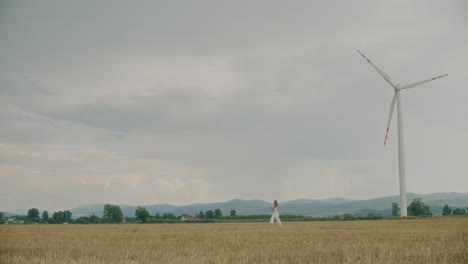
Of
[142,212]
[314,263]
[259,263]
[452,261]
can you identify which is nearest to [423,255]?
[452,261]

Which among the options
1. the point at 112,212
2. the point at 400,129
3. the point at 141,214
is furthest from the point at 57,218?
the point at 400,129

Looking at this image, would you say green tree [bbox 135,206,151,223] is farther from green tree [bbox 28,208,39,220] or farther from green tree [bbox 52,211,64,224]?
green tree [bbox 28,208,39,220]

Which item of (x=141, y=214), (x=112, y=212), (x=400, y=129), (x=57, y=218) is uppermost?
(x=400, y=129)

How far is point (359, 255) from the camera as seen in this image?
28.6 feet

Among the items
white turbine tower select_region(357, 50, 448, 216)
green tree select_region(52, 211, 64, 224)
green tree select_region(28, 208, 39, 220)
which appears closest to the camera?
white turbine tower select_region(357, 50, 448, 216)

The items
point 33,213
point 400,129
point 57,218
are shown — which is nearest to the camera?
point 400,129

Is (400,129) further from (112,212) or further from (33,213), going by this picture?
(33,213)

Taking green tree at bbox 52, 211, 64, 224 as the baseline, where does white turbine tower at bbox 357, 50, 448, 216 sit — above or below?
above

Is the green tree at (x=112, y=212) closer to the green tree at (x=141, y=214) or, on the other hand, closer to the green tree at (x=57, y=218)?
the green tree at (x=57, y=218)

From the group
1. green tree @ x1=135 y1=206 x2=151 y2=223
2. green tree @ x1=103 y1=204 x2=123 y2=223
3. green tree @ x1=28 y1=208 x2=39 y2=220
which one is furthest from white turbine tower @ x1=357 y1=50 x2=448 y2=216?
green tree @ x1=28 y1=208 x2=39 y2=220

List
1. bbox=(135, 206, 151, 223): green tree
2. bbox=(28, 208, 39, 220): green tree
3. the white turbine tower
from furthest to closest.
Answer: bbox=(28, 208, 39, 220): green tree < bbox=(135, 206, 151, 223): green tree < the white turbine tower

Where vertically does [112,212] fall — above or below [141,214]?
below

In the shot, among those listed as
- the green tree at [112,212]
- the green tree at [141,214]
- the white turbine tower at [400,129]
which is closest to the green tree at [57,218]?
the green tree at [141,214]

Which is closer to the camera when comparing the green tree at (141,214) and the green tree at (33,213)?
the green tree at (141,214)
